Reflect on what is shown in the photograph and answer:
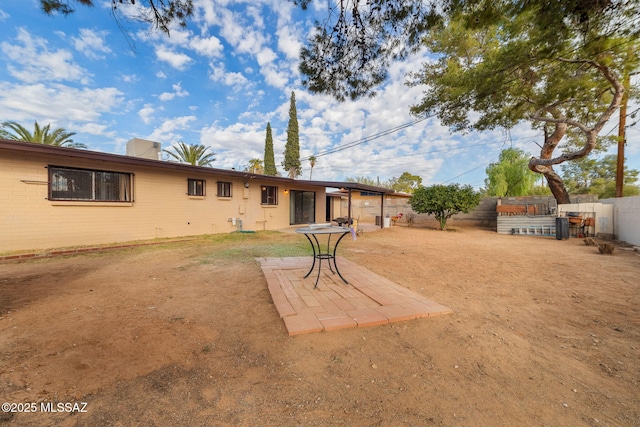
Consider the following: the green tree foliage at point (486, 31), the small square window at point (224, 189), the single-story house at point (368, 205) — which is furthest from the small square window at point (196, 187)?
the single-story house at point (368, 205)

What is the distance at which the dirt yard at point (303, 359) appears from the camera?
136 cm

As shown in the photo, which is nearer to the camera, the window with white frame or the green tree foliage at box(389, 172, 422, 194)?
the window with white frame

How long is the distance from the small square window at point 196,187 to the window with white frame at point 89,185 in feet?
6.13

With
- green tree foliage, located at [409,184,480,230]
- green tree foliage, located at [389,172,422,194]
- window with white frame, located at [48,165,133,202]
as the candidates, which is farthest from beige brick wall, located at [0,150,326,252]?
green tree foliage, located at [389,172,422,194]

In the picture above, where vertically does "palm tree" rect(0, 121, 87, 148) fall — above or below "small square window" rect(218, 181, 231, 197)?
above

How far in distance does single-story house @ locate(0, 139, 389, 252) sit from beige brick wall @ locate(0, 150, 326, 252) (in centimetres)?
2

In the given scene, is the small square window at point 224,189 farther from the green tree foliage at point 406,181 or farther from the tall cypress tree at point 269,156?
the green tree foliage at point 406,181

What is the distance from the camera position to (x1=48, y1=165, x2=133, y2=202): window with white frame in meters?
6.24

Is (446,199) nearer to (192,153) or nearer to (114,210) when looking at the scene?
(114,210)

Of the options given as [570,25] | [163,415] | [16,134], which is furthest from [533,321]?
[16,134]

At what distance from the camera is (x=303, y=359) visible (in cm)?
184

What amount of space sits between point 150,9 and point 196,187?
7022 mm

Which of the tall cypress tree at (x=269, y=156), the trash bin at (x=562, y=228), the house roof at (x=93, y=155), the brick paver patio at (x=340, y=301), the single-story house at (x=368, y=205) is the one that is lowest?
the brick paver patio at (x=340, y=301)

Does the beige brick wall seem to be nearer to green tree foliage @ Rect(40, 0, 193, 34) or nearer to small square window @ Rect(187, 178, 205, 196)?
small square window @ Rect(187, 178, 205, 196)
